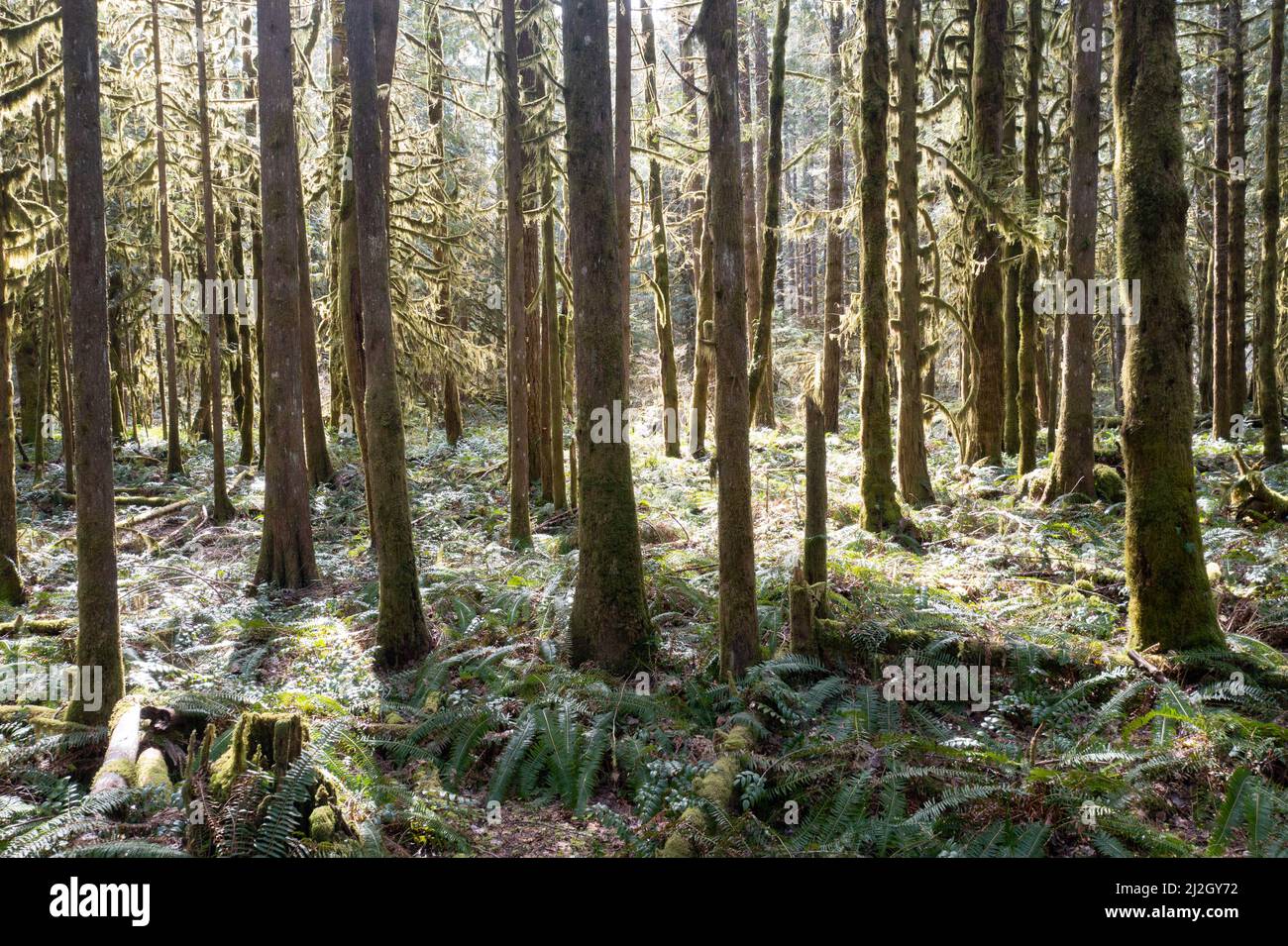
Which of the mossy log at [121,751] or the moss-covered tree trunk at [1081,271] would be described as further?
the moss-covered tree trunk at [1081,271]

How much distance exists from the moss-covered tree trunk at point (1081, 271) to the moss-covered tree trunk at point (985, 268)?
74.5 inches

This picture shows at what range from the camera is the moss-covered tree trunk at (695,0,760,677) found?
618 centimetres

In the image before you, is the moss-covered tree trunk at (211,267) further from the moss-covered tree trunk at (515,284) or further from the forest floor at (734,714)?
the moss-covered tree trunk at (515,284)

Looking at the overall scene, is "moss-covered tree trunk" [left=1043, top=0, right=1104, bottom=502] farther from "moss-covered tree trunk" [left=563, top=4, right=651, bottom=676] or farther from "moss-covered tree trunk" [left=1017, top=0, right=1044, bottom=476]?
"moss-covered tree trunk" [left=563, top=4, right=651, bottom=676]

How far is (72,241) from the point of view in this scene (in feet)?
18.9

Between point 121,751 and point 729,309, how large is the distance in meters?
5.25

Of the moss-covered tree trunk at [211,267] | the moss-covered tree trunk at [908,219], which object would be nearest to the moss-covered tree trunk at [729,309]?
the moss-covered tree trunk at [908,219]

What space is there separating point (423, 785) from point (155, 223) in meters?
18.1

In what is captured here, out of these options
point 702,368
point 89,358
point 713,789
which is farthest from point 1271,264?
point 89,358

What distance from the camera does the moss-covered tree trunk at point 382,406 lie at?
7688 mm

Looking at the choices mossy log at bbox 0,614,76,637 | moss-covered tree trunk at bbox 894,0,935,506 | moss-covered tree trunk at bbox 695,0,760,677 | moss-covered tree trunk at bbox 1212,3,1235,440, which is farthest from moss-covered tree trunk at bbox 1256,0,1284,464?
mossy log at bbox 0,614,76,637

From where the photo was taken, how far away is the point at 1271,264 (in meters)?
13.0

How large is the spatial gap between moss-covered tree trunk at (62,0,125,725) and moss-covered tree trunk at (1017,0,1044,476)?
38.2 feet

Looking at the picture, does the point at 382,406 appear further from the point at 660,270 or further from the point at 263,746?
the point at 660,270
